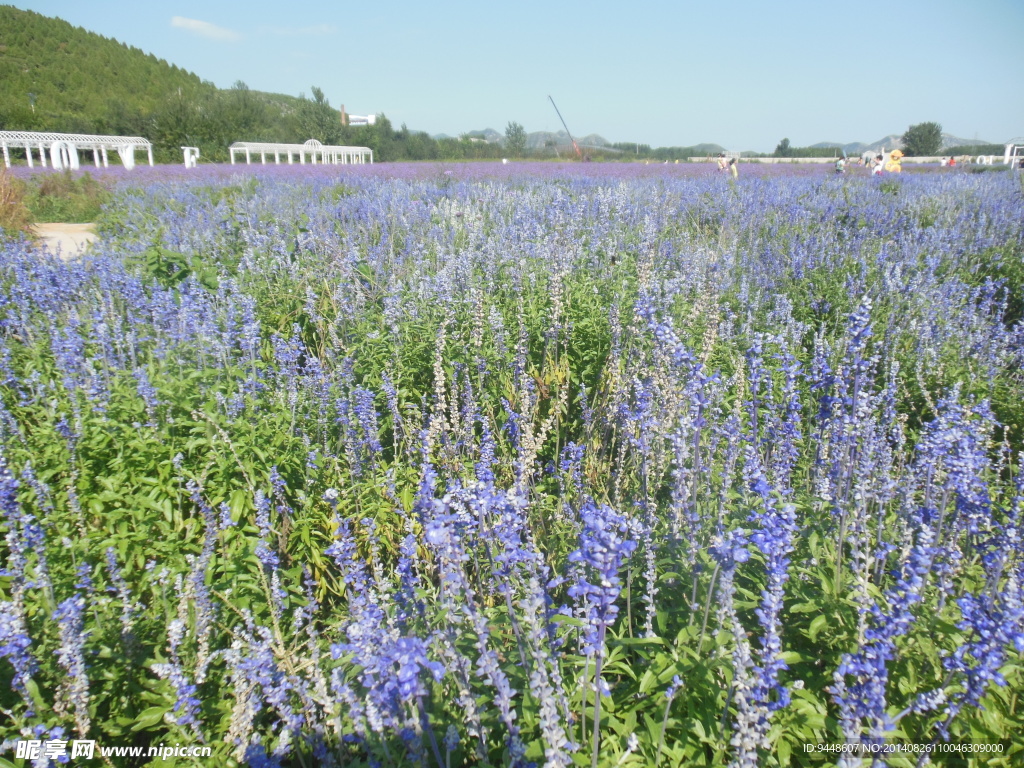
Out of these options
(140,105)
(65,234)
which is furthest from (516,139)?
(140,105)

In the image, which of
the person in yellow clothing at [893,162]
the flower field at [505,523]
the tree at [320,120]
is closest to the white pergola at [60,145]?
the tree at [320,120]

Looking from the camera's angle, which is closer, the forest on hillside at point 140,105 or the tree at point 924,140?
the forest on hillside at point 140,105

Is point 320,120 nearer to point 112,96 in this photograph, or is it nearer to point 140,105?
point 140,105

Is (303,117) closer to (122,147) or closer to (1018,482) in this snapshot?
(122,147)

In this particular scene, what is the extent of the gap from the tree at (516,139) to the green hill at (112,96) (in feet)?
59.1

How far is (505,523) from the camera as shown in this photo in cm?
148

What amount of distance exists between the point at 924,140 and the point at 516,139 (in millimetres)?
40171

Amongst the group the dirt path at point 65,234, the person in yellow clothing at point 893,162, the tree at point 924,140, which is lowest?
the dirt path at point 65,234

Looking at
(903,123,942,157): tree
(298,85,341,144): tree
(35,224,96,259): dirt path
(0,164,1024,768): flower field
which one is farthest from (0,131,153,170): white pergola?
(903,123,942,157): tree

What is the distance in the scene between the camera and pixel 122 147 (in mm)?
29734

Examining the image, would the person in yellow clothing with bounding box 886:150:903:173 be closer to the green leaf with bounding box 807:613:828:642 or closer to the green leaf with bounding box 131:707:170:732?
the green leaf with bounding box 807:613:828:642

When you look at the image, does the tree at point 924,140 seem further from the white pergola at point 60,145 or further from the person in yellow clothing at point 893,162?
the white pergola at point 60,145

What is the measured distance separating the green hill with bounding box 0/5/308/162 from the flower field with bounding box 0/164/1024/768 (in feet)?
125

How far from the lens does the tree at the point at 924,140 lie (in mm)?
50219
